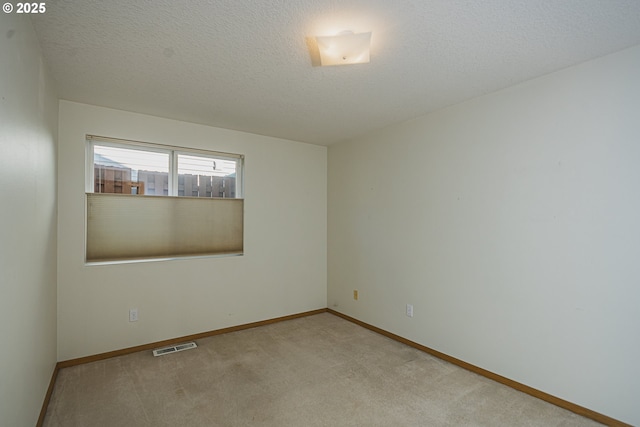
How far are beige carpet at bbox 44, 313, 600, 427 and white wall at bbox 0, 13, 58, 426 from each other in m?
0.42

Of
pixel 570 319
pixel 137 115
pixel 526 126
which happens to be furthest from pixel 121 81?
pixel 570 319

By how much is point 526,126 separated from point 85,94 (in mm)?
3735

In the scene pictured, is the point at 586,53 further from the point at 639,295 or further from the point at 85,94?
the point at 85,94

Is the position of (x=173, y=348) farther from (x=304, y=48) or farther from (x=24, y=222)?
(x=304, y=48)

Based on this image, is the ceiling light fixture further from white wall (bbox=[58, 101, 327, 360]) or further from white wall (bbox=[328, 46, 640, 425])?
white wall (bbox=[58, 101, 327, 360])

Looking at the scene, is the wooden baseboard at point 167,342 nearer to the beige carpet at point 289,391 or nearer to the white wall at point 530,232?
the beige carpet at point 289,391

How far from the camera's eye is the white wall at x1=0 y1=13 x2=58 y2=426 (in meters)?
1.37

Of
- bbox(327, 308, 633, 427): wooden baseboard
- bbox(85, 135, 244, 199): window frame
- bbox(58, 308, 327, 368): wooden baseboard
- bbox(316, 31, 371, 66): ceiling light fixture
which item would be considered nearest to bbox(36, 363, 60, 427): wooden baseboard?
bbox(58, 308, 327, 368): wooden baseboard

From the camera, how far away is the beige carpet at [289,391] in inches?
83.4

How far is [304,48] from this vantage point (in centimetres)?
200

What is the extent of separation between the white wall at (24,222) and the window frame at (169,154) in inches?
23.5

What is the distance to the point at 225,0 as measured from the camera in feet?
5.15

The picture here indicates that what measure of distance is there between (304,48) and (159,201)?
2371 mm

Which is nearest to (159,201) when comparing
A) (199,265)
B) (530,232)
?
(199,265)
